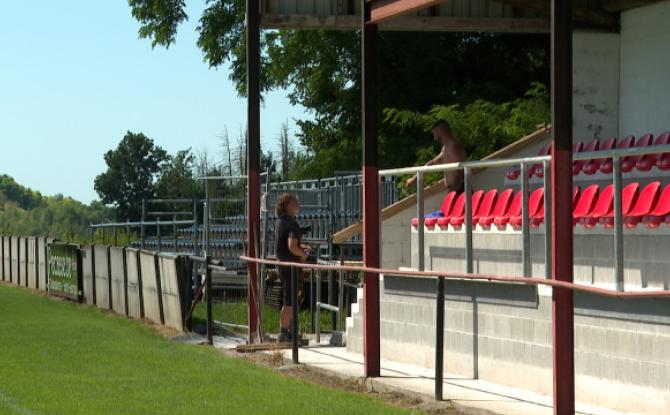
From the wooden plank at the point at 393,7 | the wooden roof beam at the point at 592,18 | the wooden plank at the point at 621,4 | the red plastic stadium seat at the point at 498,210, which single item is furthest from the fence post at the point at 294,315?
the wooden plank at the point at 621,4

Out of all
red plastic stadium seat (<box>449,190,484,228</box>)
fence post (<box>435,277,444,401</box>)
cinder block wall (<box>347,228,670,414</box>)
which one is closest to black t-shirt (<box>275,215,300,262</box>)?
cinder block wall (<box>347,228,670,414</box>)

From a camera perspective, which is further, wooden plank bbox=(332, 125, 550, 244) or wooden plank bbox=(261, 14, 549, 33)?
wooden plank bbox=(332, 125, 550, 244)

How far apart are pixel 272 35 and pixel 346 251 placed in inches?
708

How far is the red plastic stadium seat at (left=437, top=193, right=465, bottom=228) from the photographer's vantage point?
17891 mm

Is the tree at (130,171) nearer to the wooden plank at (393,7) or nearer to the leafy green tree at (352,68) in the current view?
the leafy green tree at (352,68)

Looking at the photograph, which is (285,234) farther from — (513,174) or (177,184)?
(177,184)

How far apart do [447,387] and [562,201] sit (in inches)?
A: 130

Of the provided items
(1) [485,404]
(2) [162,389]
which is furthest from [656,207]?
(2) [162,389]

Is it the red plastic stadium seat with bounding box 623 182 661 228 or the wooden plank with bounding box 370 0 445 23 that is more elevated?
the wooden plank with bounding box 370 0 445 23

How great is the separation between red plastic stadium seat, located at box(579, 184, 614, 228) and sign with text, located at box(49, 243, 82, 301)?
19.1 m

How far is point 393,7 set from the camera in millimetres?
16359

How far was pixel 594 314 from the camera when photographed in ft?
44.9

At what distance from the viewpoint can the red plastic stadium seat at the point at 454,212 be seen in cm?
1789

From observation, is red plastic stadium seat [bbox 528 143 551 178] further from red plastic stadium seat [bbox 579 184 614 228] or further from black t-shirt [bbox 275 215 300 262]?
red plastic stadium seat [bbox 579 184 614 228]
